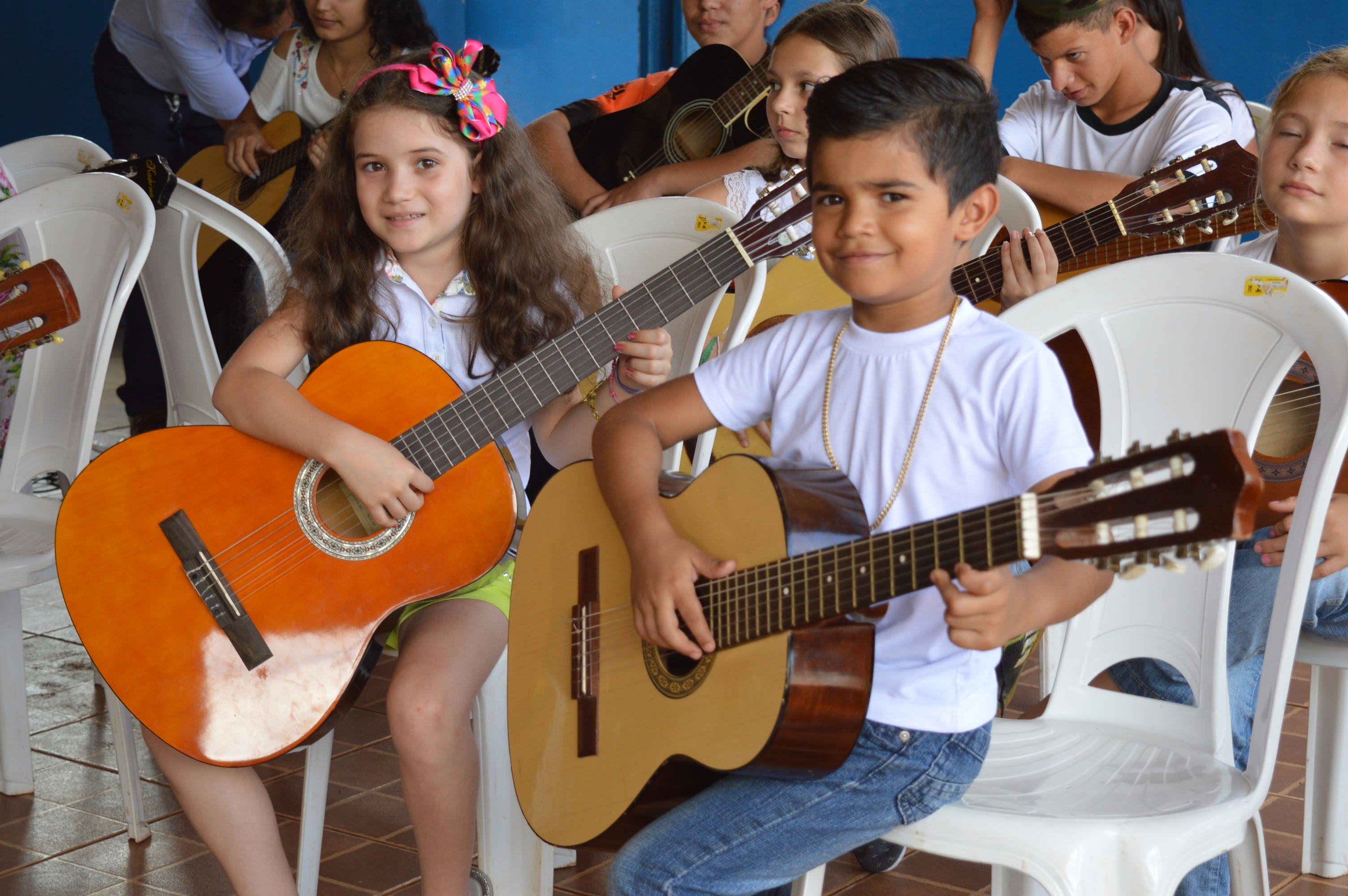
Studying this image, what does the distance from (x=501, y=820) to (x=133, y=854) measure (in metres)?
0.84

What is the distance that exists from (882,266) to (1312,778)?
130cm

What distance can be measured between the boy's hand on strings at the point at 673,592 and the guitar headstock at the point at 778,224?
0.57 metres

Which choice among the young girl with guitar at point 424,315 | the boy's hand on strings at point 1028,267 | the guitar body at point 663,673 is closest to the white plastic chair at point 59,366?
the young girl with guitar at point 424,315

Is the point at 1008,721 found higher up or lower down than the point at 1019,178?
lower down

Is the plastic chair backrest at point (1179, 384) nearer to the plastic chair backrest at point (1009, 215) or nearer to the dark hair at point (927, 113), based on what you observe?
the dark hair at point (927, 113)

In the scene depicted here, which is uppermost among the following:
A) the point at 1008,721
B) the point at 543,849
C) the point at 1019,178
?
the point at 1019,178

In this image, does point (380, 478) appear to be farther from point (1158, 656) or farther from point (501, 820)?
point (1158, 656)

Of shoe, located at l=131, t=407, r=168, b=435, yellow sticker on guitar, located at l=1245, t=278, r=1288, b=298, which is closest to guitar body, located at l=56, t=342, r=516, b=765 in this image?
yellow sticker on guitar, located at l=1245, t=278, r=1288, b=298

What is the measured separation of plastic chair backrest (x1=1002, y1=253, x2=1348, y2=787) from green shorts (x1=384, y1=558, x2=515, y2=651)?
0.78 meters

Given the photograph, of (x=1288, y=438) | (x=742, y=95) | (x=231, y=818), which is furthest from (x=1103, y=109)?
(x=231, y=818)

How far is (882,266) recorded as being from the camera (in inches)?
53.0

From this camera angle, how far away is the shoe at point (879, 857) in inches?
82.4

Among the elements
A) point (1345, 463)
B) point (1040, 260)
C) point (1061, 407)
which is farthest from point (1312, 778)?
point (1061, 407)

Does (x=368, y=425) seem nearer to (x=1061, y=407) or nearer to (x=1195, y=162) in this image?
(x=1061, y=407)
